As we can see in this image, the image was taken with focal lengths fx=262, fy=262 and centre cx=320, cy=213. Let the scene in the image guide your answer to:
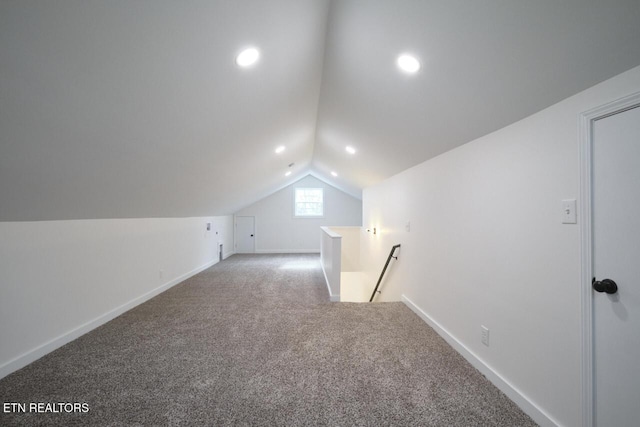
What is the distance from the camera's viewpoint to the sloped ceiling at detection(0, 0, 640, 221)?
44.4 inches

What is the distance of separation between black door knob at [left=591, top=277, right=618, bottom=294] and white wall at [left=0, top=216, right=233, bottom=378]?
3872mm

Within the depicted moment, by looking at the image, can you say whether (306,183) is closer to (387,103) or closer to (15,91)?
(387,103)

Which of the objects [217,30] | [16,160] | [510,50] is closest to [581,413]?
[510,50]

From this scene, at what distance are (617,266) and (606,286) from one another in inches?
4.1

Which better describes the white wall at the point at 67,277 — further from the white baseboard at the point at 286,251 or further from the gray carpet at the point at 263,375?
the white baseboard at the point at 286,251

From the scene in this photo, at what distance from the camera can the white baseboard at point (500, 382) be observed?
1.53 metres

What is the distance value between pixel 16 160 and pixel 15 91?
567 mm

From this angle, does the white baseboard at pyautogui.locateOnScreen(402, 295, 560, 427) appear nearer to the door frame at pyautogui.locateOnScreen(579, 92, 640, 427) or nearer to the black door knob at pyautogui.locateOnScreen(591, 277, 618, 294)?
the door frame at pyautogui.locateOnScreen(579, 92, 640, 427)

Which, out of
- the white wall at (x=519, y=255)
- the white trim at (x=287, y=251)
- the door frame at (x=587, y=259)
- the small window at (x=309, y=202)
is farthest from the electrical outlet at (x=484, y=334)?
the small window at (x=309, y=202)

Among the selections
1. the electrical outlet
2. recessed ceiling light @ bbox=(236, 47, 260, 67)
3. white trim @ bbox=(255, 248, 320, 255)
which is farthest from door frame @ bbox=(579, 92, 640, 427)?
white trim @ bbox=(255, 248, 320, 255)

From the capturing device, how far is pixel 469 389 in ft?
6.07

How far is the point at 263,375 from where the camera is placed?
2.04m

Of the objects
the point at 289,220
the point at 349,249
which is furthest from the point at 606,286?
the point at 289,220

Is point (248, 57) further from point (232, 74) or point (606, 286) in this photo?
point (606, 286)
